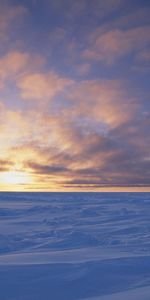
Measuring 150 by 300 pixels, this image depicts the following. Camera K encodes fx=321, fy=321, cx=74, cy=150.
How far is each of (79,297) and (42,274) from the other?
898 millimetres

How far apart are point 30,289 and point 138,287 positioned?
1.39 meters

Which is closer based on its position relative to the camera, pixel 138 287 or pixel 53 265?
pixel 138 287

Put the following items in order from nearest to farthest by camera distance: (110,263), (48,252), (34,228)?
(110,263) < (48,252) < (34,228)

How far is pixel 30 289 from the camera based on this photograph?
162 inches

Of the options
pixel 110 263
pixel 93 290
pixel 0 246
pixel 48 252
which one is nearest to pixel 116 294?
pixel 93 290

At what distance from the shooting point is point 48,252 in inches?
255

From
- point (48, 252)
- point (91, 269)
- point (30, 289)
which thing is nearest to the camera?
point (30, 289)

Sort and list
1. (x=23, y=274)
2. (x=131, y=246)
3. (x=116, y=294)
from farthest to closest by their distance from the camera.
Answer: (x=131, y=246) → (x=23, y=274) → (x=116, y=294)

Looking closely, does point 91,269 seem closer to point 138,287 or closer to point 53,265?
point 53,265

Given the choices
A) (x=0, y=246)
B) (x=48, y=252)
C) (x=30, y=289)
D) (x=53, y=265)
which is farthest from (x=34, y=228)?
(x=30, y=289)

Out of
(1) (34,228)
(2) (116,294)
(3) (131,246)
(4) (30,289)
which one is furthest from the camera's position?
(1) (34,228)

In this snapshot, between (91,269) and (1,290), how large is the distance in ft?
4.70

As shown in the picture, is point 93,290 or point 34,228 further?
point 34,228

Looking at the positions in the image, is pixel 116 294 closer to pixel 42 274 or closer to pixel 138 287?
pixel 138 287
